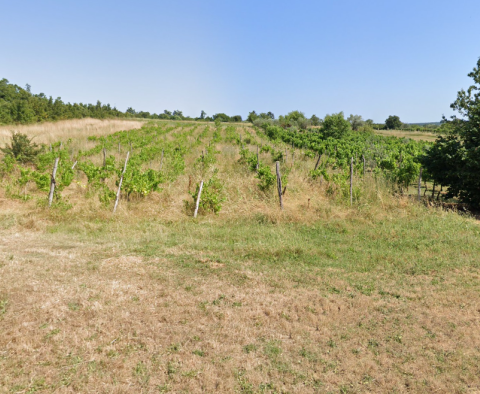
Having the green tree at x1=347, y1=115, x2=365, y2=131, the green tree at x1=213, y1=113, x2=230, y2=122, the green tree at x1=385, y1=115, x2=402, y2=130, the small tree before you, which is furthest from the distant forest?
the green tree at x1=213, y1=113, x2=230, y2=122

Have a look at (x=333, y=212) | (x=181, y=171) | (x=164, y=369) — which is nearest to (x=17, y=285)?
(x=164, y=369)

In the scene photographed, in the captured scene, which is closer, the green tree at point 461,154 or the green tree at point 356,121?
the green tree at point 461,154

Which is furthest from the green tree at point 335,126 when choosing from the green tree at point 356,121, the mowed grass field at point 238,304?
the mowed grass field at point 238,304

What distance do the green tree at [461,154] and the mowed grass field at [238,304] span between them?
7.05 feet

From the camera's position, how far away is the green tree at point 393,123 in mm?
71062

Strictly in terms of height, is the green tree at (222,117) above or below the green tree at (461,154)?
above

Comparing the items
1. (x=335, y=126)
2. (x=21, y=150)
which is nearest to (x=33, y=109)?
(x=21, y=150)

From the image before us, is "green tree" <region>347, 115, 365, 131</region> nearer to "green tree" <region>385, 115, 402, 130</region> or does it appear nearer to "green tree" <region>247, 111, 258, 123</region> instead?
"green tree" <region>385, 115, 402, 130</region>

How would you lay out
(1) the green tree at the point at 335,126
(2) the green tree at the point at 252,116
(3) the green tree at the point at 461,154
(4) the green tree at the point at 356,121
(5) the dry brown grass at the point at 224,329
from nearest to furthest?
1. (5) the dry brown grass at the point at 224,329
2. (3) the green tree at the point at 461,154
3. (1) the green tree at the point at 335,126
4. (4) the green tree at the point at 356,121
5. (2) the green tree at the point at 252,116

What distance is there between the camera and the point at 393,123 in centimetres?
7175

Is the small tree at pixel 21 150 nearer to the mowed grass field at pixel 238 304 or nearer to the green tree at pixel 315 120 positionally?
the mowed grass field at pixel 238 304

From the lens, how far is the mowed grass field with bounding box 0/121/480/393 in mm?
3443

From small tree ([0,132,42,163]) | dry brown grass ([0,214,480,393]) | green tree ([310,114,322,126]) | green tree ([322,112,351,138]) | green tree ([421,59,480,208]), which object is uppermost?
green tree ([310,114,322,126])

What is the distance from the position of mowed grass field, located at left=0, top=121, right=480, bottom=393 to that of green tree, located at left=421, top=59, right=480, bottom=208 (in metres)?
2.15
